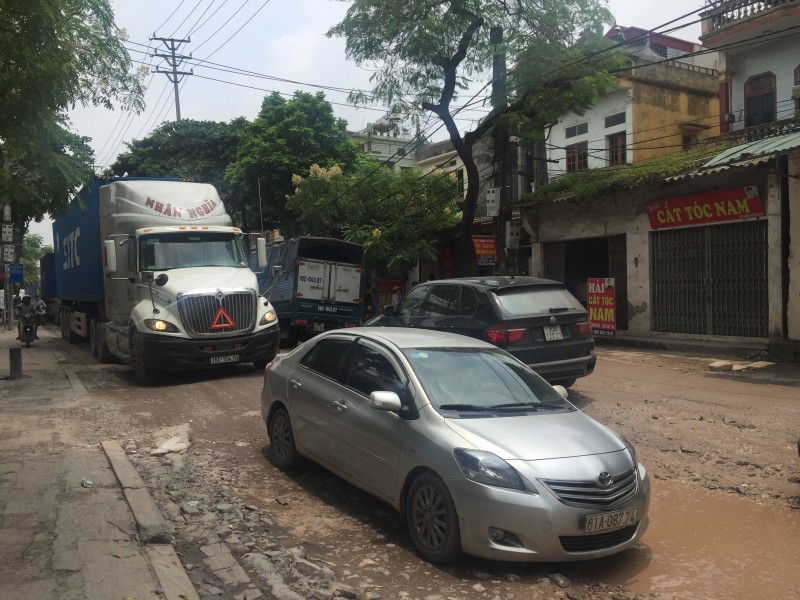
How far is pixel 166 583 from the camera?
13.2 ft

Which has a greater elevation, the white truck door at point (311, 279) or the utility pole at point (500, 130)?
the utility pole at point (500, 130)

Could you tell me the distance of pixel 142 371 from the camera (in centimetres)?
1172

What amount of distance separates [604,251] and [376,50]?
9050mm

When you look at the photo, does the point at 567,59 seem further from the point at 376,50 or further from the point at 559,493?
the point at 559,493

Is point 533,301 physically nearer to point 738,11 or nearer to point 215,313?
point 215,313

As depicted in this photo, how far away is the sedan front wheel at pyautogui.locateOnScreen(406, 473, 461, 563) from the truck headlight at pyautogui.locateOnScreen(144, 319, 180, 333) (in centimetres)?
789

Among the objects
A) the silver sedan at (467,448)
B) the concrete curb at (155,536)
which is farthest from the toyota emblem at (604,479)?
the concrete curb at (155,536)

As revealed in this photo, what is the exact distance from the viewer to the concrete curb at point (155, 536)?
13.2 feet

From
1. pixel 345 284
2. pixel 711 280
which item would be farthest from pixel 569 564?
pixel 345 284

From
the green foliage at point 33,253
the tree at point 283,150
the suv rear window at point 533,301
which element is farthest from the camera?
the green foliage at point 33,253

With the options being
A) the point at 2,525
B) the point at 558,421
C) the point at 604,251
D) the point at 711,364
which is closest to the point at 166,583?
the point at 2,525

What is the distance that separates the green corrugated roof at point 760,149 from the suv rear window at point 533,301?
5018 millimetres

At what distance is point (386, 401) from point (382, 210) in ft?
67.4

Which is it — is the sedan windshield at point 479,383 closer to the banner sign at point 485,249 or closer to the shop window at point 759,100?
the banner sign at point 485,249
